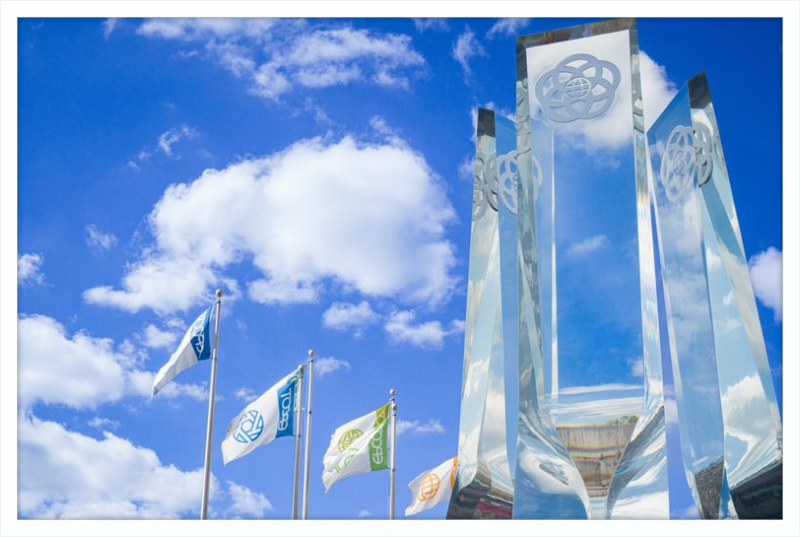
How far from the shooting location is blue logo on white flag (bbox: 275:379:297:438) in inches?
584

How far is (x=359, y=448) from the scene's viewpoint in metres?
16.2

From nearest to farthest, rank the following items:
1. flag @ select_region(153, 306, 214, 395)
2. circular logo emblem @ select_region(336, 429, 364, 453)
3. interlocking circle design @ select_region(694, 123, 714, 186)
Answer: interlocking circle design @ select_region(694, 123, 714, 186), flag @ select_region(153, 306, 214, 395), circular logo emblem @ select_region(336, 429, 364, 453)

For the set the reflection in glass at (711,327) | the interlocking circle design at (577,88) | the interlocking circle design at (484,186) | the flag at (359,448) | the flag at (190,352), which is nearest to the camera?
the reflection in glass at (711,327)

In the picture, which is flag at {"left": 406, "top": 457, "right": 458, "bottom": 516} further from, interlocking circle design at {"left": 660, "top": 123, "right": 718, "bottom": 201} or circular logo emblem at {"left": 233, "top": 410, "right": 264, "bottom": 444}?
interlocking circle design at {"left": 660, "top": 123, "right": 718, "bottom": 201}

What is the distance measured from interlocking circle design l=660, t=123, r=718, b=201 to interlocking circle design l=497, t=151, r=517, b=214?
1.97m

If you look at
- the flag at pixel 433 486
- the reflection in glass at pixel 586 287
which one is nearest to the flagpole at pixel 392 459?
the flag at pixel 433 486

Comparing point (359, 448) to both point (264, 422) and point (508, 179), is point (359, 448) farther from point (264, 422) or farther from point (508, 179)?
point (508, 179)

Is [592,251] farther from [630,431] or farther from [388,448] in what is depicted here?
[388,448]

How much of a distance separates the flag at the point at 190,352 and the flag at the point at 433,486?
4.99m

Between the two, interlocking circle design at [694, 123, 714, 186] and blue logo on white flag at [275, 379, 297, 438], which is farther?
blue logo on white flag at [275, 379, 297, 438]

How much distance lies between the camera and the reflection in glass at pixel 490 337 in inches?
458

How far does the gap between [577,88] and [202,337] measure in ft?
22.0

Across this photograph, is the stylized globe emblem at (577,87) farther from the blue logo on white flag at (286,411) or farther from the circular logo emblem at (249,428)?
the circular logo emblem at (249,428)

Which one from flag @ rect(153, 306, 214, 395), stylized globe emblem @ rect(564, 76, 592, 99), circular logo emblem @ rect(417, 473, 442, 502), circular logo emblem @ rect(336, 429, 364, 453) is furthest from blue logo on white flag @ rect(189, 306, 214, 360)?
stylized globe emblem @ rect(564, 76, 592, 99)
